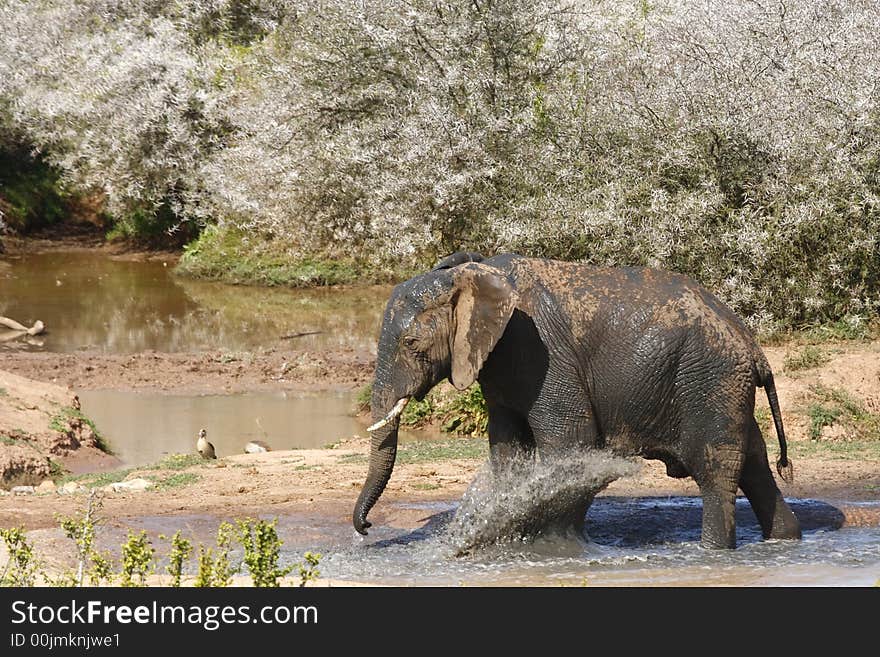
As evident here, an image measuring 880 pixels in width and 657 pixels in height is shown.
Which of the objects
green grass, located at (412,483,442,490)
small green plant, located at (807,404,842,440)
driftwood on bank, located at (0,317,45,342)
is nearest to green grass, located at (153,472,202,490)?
green grass, located at (412,483,442,490)

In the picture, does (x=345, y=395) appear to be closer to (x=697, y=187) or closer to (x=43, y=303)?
(x=697, y=187)

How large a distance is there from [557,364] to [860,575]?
241 centimetres

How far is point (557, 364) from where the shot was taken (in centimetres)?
902

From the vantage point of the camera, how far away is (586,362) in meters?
9.15

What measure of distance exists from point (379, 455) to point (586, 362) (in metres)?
1.58

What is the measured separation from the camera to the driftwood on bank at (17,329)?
22966 mm

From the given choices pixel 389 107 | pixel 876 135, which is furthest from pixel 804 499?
pixel 389 107

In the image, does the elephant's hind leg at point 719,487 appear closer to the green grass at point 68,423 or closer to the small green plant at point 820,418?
the small green plant at point 820,418

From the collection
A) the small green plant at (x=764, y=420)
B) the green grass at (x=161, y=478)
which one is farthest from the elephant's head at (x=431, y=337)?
the small green plant at (x=764, y=420)

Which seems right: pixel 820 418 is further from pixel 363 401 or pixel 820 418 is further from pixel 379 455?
pixel 379 455

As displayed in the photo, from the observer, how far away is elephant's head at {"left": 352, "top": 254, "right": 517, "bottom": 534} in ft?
28.8

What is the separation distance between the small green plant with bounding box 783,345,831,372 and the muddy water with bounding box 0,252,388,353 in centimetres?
818

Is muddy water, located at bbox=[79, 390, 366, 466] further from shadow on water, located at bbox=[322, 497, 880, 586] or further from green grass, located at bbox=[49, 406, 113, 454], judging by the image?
shadow on water, located at bbox=[322, 497, 880, 586]
